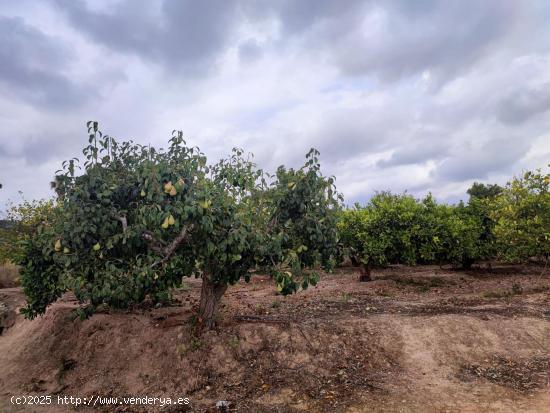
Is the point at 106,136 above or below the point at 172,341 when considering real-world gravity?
above

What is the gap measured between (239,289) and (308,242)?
7.55 metres

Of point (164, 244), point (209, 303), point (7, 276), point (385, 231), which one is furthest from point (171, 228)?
point (7, 276)

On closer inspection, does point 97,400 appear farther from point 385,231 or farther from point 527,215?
point 527,215

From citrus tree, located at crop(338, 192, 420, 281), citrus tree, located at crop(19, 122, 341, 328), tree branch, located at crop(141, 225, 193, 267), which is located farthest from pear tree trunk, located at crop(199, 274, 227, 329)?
citrus tree, located at crop(338, 192, 420, 281)

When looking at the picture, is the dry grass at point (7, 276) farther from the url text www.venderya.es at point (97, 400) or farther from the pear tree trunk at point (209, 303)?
the pear tree trunk at point (209, 303)

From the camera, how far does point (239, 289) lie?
49.0ft

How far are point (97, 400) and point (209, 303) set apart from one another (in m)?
2.62

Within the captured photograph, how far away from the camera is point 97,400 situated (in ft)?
24.8

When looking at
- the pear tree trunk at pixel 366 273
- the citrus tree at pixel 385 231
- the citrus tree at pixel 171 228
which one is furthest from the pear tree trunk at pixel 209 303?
the pear tree trunk at pixel 366 273

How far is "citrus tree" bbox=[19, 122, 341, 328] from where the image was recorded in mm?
6602

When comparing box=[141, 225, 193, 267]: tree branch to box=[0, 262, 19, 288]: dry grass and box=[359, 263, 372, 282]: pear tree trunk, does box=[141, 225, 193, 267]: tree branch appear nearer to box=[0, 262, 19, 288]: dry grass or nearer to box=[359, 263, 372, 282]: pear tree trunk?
box=[359, 263, 372, 282]: pear tree trunk

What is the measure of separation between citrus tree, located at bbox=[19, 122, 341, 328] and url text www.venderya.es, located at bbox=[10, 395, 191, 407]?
1625 mm

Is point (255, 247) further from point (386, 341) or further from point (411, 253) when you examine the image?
point (411, 253)

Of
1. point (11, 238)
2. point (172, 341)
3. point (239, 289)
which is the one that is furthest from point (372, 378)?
point (11, 238)
